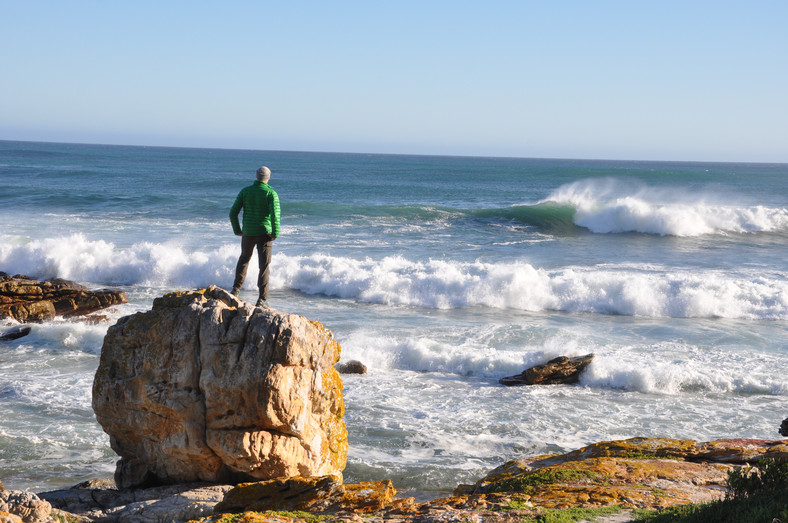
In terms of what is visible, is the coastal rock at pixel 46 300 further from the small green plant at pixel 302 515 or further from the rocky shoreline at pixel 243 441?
the small green plant at pixel 302 515

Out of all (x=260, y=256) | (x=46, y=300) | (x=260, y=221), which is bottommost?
(x=46, y=300)

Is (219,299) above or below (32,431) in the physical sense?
above

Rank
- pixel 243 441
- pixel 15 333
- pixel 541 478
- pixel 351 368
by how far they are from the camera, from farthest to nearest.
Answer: pixel 15 333
pixel 351 368
pixel 243 441
pixel 541 478

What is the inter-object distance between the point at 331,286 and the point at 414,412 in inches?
391

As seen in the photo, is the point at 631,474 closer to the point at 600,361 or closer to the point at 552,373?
the point at 552,373

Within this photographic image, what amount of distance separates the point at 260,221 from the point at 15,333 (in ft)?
27.8

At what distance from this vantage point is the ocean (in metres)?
9.54

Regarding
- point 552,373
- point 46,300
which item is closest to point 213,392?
point 552,373

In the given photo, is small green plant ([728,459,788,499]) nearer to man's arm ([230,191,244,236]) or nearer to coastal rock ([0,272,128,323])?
man's arm ([230,191,244,236])

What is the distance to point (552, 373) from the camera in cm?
1188

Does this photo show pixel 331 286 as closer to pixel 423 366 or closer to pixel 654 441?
pixel 423 366

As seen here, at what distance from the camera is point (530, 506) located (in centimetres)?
527

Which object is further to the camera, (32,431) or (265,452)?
(32,431)

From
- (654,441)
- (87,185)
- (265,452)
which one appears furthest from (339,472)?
(87,185)
